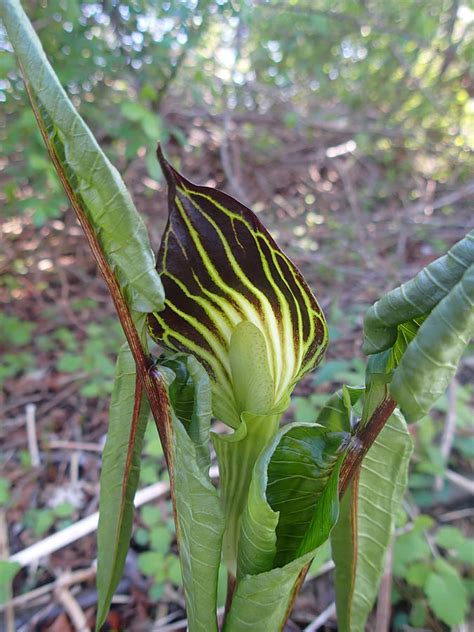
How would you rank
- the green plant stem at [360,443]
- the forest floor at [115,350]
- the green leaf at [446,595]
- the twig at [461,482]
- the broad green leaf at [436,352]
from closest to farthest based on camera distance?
the broad green leaf at [436,352], the green plant stem at [360,443], the green leaf at [446,595], the forest floor at [115,350], the twig at [461,482]

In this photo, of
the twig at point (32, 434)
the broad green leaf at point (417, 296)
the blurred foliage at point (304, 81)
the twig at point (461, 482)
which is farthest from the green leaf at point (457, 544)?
the blurred foliage at point (304, 81)

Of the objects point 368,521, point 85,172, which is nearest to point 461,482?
point 368,521

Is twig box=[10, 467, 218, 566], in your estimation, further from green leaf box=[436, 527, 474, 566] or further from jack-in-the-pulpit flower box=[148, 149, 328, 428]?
jack-in-the-pulpit flower box=[148, 149, 328, 428]

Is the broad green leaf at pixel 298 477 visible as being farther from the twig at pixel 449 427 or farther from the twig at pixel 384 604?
the twig at pixel 449 427

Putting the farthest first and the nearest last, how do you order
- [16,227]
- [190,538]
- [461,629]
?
[16,227], [461,629], [190,538]

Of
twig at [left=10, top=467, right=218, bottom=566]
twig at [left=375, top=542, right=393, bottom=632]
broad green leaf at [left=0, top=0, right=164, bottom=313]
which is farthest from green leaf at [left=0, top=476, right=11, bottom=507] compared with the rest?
broad green leaf at [left=0, top=0, right=164, bottom=313]

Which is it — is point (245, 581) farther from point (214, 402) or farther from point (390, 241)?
point (390, 241)

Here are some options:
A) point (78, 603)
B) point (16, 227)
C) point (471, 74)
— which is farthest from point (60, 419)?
point (471, 74)
